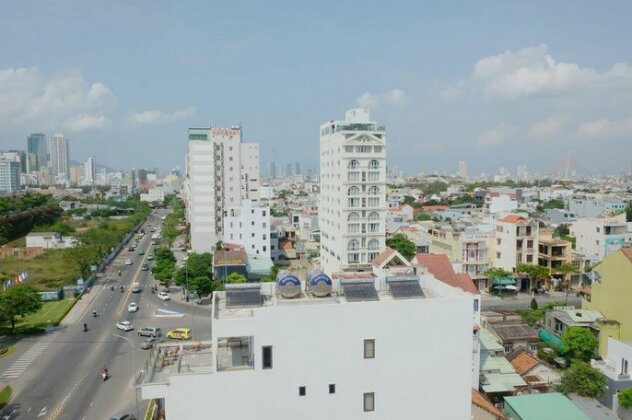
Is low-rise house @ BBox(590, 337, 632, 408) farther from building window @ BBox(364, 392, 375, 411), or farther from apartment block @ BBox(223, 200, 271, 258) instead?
apartment block @ BBox(223, 200, 271, 258)

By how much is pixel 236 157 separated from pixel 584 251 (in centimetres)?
3396

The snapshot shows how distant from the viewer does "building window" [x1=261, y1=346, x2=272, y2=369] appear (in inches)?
276

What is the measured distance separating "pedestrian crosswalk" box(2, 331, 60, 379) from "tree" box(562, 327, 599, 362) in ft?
76.6

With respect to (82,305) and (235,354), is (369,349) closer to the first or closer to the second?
(235,354)

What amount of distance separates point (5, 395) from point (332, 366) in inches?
647

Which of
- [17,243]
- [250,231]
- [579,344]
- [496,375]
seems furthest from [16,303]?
[17,243]

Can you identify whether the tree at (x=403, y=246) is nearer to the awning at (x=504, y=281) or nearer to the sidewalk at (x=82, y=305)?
the awning at (x=504, y=281)

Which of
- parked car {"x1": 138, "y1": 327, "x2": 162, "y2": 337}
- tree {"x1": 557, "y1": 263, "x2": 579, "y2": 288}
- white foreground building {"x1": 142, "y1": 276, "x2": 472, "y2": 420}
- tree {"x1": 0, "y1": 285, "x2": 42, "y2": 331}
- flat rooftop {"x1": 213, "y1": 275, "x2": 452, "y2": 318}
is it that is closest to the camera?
white foreground building {"x1": 142, "y1": 276, "x2": 472, "y2": 420}

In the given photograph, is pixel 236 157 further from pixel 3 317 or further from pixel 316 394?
pixel 316 394

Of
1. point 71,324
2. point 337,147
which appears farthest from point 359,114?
point 71,324

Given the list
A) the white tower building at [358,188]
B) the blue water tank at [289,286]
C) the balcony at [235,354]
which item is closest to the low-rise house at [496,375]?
the blue water tank at [289,286]

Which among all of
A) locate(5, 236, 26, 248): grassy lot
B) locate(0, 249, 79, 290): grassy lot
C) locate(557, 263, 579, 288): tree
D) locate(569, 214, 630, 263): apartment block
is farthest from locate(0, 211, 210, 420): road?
locate(569, 214, 630, 263): apartment block

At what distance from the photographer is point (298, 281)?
8.23 meters

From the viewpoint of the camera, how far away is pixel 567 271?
113ft
